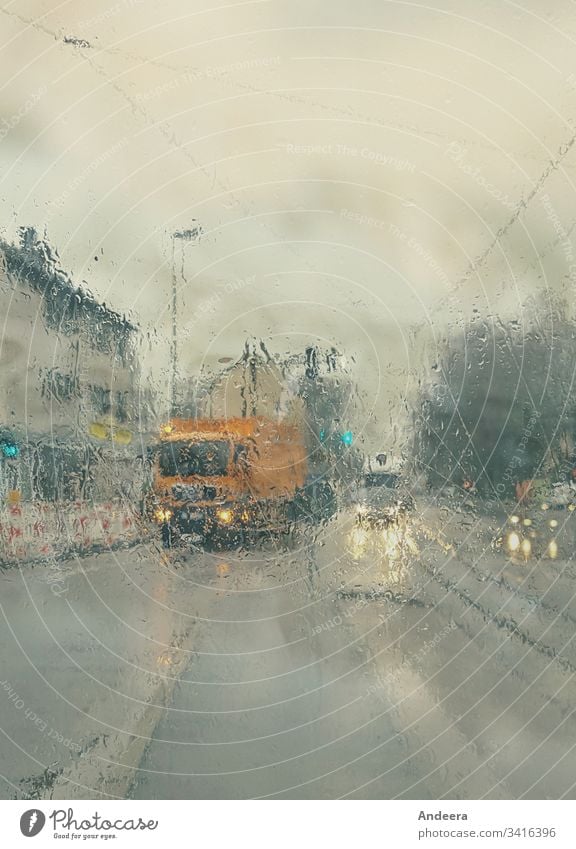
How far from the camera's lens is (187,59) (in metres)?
2.15

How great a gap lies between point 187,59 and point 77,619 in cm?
166

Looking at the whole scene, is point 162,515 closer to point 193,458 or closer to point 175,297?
point 193,458

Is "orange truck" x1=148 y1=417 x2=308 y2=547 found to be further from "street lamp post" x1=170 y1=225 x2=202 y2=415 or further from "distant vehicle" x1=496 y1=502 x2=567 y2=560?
"distant vehicle" x1=496 y1=502 x2=567 y2=560

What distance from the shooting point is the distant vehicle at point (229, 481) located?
7.02 feet

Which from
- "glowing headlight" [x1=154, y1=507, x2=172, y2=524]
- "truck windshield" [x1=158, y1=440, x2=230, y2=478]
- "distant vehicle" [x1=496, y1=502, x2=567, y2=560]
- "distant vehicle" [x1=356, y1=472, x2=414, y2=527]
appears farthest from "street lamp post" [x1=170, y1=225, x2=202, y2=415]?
"distant vehicle" [x1=496, y1=502, x2=567, y2=560]

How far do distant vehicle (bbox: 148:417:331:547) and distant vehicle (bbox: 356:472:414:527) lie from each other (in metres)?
0.12

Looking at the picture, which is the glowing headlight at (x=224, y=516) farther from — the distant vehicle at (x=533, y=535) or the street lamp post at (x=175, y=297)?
the distant vehicle at (x=533, y=535)

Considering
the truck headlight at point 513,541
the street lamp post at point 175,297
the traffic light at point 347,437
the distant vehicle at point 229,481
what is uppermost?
the street lamp post at point 175,297

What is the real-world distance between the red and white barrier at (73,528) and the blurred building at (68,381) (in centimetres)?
5

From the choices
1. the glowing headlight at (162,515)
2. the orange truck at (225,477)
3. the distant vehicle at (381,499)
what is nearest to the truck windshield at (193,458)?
Answer: the orange truck at (225,477)

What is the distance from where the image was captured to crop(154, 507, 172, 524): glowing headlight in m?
2.17

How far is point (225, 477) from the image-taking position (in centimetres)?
215

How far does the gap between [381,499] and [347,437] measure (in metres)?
0.21
